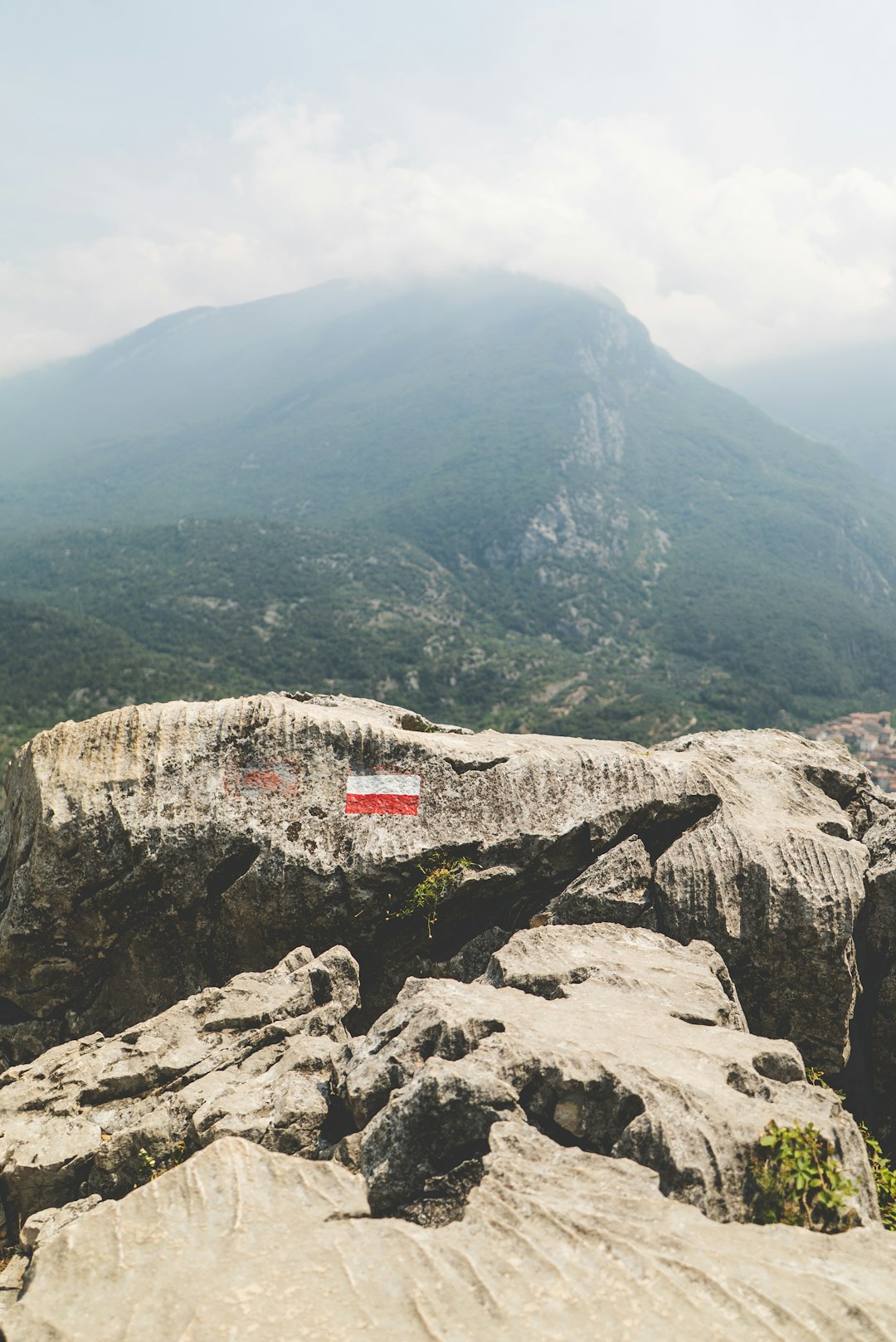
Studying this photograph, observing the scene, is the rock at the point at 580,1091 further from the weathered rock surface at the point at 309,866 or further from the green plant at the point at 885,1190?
the weathered rock surface at the point at 309,866

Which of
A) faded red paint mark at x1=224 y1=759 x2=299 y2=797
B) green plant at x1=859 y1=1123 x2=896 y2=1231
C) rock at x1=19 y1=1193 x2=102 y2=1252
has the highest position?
faded red paint mark at x1=224 y1=759 x2=299 y2=797

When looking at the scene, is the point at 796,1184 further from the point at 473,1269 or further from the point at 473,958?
the point at 473,958

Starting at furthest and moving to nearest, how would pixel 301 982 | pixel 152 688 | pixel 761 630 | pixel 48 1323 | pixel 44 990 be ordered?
pixel 761 630, pixel 152 688, pixel 44 990, pixel 301 982, pixel 48 1323

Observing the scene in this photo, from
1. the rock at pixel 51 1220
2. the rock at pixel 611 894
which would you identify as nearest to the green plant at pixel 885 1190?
the rock at pixel 611 894

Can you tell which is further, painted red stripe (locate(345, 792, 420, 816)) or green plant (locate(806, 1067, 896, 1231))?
painted red stripe (locate(345, 792, 420, 816))

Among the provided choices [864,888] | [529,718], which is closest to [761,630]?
[529,718]

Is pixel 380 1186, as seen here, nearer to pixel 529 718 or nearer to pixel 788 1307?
pixel 788 1307

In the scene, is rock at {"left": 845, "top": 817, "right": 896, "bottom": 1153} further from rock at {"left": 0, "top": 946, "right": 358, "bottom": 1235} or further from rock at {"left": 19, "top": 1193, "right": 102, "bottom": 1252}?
rock at {"left": 19, "top": 1193, "right": 102, "bottom": 1252}

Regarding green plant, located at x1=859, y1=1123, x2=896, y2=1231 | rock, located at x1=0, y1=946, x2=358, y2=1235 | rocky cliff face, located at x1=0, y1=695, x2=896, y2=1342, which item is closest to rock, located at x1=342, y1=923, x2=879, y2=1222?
rocky cliff face, located at x1=0, y1=695, x2=896, y2=1342
